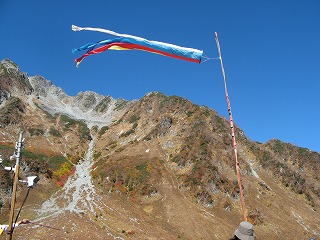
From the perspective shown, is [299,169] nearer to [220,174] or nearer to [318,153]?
[318,153]

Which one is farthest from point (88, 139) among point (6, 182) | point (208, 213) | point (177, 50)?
point (177, 50)

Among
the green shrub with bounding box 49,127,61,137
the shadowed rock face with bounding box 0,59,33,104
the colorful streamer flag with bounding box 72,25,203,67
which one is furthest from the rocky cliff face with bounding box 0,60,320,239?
the colorful streamer flag with bounding box 72,25,203,67

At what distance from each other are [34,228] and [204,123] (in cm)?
6045

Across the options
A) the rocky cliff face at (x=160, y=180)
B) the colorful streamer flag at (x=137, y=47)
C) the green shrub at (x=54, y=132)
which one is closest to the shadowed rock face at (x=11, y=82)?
the rocky cliff face at (x=160, y=180)

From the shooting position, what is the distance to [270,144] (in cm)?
11594

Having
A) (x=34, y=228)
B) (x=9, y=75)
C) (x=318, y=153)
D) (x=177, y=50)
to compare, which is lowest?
(x=34, y=228)

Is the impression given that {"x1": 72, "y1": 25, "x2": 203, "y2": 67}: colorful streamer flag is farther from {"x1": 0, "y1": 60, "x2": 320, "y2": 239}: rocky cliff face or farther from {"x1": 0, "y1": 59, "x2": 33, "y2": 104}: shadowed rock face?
{"x1": 0, "y1": 59, "x2": 33, "y2": 104}: shadowed rock face

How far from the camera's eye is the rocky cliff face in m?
52.9

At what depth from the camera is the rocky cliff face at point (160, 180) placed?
173 ft

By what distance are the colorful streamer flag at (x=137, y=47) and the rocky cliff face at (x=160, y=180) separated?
103ft

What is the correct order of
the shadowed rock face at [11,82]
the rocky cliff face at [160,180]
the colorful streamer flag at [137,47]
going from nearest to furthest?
the colorful streamer flag at [137,47] < the rocky cliff face at [160,180] < the shadowed rock face at [11,82]

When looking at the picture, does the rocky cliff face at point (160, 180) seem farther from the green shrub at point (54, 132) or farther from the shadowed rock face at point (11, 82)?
the shadowed rock face at point (11, 82)

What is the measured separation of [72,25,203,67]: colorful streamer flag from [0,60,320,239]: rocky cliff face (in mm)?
31323

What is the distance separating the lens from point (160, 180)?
70812mm
